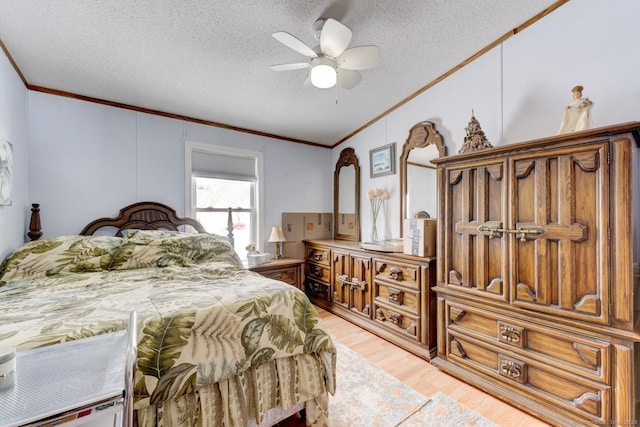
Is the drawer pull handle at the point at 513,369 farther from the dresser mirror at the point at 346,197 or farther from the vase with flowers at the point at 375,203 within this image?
the dresser mirror at the point at 346,197

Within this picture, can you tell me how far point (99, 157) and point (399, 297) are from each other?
342 cm

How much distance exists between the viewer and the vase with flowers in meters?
3.52

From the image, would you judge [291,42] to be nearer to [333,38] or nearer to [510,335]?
[333,38]

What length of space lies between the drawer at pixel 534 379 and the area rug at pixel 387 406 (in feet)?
1.15

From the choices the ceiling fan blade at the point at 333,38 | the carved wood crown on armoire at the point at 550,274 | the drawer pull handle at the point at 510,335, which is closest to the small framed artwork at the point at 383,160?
the carved wood crown on armoire at the point at 550,274

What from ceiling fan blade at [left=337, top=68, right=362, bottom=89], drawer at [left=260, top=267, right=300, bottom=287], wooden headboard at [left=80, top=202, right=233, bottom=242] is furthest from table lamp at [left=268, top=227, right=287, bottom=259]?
ceiling fan blade at [left=337, top=68, right=362, bottom=89]

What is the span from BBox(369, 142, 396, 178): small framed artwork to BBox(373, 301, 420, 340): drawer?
165 centimetres

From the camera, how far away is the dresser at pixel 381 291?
8.23ft

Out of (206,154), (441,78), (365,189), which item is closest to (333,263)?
(365,189)

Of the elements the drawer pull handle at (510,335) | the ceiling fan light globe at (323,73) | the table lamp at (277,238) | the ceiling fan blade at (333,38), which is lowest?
the drawer pull handle at (510,335)

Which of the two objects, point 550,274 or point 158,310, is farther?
point 550,274

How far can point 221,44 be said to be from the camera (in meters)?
2.25

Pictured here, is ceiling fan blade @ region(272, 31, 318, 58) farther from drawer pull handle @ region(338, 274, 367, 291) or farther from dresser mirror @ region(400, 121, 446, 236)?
drawer pull handle @ region(338, 274, 367, 291)

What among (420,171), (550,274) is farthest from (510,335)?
(420,171)
